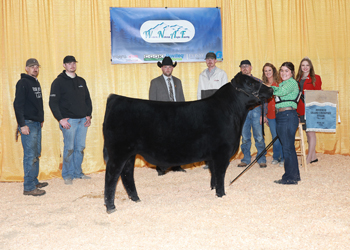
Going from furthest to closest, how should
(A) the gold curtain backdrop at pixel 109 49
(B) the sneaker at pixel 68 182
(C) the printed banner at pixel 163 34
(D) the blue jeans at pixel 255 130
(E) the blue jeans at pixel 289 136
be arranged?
(C) the printed banner at pixel 163 34, (D) the blue jeans at pixel 255 130, (A) the gold curtain backdrop at pixel 109 49, (B) the sneaker at pixel 68 182, (E) the blue jeans at pixel 289 136

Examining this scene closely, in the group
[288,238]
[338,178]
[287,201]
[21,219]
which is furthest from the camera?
[338,178]

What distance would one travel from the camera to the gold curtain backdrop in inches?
211

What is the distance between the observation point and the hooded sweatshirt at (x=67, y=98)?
15.6 feet

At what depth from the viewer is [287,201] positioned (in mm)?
3570

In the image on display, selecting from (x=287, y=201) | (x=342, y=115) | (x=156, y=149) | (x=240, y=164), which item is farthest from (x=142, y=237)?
(x=342, y=115)

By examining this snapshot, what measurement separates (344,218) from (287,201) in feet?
2.21

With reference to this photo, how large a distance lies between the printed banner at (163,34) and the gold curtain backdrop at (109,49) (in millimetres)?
163

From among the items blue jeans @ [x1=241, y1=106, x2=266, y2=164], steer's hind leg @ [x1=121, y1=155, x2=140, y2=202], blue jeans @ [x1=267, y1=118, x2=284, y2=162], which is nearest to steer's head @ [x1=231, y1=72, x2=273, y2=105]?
steer's hind leg @ [x1=121, y1=155, x2=140, y2=202]

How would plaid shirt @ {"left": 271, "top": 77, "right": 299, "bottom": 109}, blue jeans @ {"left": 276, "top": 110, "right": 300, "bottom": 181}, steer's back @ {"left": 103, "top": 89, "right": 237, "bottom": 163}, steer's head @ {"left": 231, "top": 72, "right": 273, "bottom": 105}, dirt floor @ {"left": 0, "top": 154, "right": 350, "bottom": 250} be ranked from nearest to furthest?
dirt floor @ {"left": 0, "top": 154, "right": 350, "bottom": 250}, steer's back @ {"left": 103, "top": 89, "right": 237, "bottom": 163}, steer's head @ {"left": 231, "top": 72, "right": 273, "bottom": 105}, plaid shirt @ {"left": 271, "top": 77, "right": 299, "bottom": 109}, blue jeans @ {"left": 276, "top": 110, "right": 300, "bottom": 181}

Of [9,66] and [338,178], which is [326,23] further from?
[9,66]

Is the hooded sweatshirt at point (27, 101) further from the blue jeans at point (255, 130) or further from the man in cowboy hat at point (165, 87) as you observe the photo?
the blue jeans at point (255, 130)

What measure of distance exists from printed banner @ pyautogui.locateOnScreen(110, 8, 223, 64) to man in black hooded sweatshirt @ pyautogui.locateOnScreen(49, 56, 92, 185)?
1.02m

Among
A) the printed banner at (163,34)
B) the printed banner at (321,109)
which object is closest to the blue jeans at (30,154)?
the printed banner at (163,34)

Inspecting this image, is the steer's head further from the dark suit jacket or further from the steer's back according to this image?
the dark suit jacket
